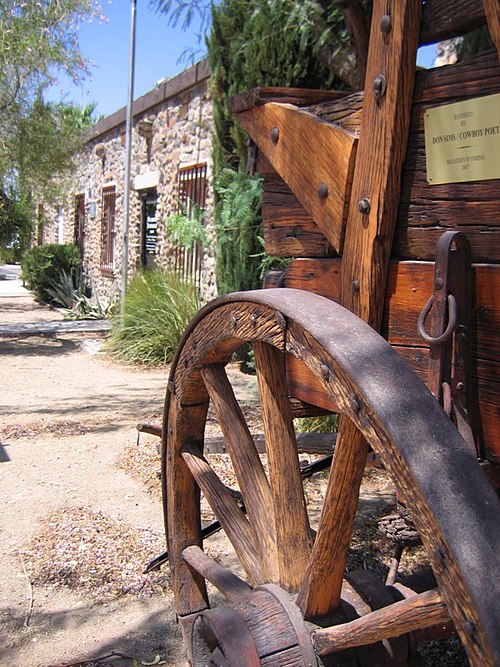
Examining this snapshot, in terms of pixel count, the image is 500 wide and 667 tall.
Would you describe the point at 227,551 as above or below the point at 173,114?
below

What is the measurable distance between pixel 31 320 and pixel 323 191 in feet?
39.6

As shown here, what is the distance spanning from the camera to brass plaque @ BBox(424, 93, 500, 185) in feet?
4.17

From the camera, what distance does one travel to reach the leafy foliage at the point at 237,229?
657cm

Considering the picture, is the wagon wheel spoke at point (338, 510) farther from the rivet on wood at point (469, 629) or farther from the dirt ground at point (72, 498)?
the dirt ground at point (72, 498)

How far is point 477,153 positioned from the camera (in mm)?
1305

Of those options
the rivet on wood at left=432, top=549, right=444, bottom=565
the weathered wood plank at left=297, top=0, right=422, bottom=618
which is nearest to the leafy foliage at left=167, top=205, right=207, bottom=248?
the weathered wood plank at left=297, top=0, right=422, bottom=618

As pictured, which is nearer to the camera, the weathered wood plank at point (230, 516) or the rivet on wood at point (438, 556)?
the rivet on wood at point (438, 556)

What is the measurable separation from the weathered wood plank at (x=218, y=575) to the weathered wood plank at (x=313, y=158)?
858mm

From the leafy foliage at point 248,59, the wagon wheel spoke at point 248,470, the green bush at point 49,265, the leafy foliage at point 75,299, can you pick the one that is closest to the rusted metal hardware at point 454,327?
the wagon wheel spoke at point 248,470

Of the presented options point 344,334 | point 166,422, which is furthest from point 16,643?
point 344,334

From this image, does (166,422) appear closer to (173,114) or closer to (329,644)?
(329,644)

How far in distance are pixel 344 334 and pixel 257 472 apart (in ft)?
2.03

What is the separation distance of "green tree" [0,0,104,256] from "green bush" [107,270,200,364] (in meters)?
2.77

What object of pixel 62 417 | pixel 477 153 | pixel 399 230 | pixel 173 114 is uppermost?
pixel 173 114
